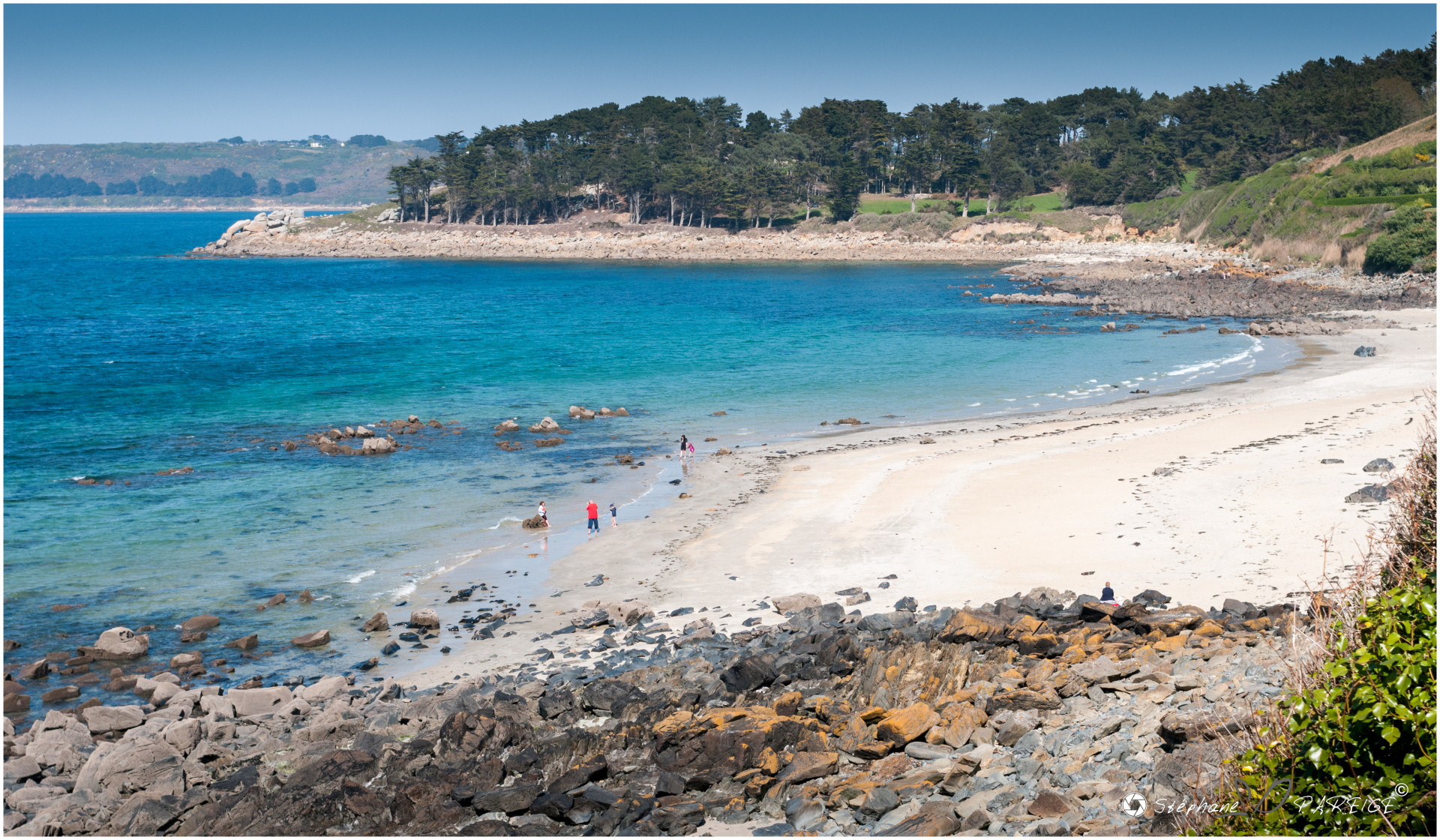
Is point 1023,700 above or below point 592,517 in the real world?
above

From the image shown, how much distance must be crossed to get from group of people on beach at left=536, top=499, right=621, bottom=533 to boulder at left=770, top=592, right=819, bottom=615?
740 cm

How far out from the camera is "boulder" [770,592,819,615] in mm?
17797

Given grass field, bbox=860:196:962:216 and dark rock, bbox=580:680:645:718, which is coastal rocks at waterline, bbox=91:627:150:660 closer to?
dark rock, bbox=580:680:645:718

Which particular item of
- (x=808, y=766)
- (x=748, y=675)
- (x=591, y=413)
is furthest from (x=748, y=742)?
(x=591, y=413)

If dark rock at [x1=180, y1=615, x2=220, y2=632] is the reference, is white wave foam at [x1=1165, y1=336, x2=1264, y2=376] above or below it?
above

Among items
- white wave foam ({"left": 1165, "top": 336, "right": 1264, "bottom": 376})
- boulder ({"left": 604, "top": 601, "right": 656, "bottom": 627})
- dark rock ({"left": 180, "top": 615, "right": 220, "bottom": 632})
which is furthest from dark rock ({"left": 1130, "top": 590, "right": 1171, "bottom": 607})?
white wave foam ({"left": 1165, "top": 336, "right": 1264, "bottom": 376})

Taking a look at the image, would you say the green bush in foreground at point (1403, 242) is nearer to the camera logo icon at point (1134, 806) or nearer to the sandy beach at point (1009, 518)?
the sandy beach at point (1009, 518)

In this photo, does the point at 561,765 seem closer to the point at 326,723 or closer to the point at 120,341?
the point at 326,723

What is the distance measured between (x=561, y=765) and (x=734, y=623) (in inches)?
259

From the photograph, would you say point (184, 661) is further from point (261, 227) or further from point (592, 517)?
point (261, 227)

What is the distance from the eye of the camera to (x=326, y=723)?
1336 cm

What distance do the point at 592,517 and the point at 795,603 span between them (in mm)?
7842

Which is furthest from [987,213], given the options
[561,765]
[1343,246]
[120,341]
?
[561,765]

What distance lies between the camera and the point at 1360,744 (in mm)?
5887
